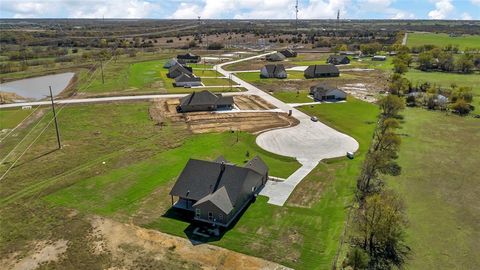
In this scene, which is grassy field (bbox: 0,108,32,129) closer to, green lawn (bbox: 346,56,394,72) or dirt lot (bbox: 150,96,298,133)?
dirt lot (bbox: 150,96,298,133)

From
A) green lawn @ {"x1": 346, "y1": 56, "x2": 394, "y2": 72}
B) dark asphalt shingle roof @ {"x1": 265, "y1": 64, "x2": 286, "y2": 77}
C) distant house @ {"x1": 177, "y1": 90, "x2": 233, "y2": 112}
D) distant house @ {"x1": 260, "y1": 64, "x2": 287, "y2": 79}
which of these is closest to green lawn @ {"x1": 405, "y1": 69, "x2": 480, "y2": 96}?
green lawn @ {"x1": 346, "y1": 56, "x2": 394, "y2": 72}

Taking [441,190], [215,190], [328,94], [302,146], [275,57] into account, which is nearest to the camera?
[215,190]

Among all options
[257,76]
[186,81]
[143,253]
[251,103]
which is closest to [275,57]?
[257,76]

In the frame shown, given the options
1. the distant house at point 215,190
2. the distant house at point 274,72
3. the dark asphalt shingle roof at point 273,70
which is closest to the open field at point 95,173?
Answer: the distant house at point 215,190

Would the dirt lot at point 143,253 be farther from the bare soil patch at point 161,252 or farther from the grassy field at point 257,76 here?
the grassy field at point 257,76

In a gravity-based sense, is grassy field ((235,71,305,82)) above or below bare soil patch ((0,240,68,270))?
above

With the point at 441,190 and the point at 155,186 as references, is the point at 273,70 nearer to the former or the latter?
the point at 441,190
